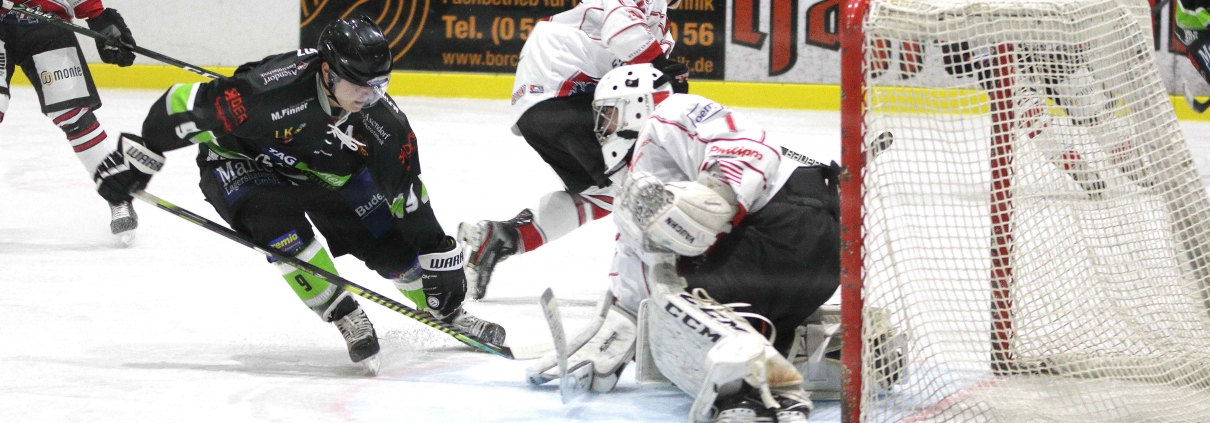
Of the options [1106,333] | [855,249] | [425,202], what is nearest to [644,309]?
[855,249]

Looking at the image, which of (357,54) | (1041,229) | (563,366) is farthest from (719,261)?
(357,54)

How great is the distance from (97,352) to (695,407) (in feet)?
4.87

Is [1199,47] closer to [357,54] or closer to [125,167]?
[357,54]

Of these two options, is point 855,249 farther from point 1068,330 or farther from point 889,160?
point 1068,330

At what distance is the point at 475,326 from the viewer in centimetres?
288

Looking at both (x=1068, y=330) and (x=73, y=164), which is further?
(x=73, y=164)

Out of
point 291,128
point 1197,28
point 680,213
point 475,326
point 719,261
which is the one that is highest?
point 1197,28

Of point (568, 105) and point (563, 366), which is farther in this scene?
point (568, 105)

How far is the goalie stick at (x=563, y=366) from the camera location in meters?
2.25

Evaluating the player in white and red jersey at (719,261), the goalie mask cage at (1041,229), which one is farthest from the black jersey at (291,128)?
the goalie mask cage at (1041,229)

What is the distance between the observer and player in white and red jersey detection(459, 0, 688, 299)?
3414mm

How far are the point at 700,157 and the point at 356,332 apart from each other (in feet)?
2.89

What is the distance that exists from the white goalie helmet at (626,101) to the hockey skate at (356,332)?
79 cm

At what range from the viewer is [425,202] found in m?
2.83
